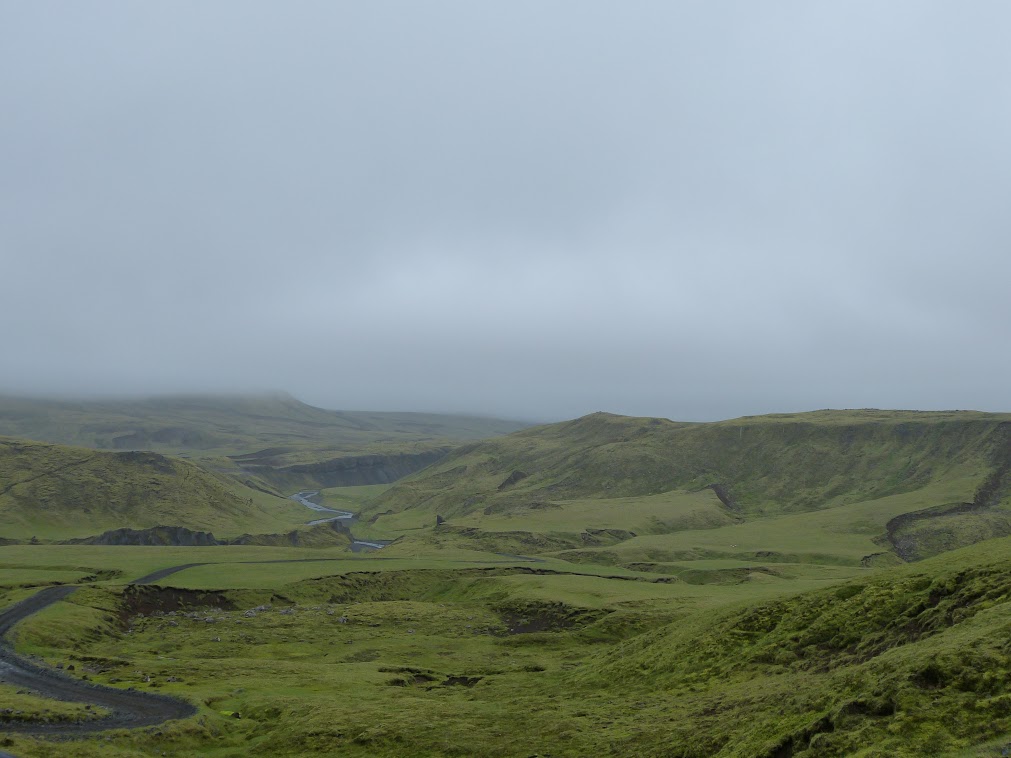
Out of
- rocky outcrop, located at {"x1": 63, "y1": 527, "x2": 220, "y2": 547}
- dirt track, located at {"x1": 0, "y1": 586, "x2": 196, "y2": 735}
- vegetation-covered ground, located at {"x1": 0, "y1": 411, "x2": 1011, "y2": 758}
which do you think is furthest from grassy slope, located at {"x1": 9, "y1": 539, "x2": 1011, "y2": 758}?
rocky outcrop, located at {"x1": 63, "y1": 527, "x2": 220, "y2": 547}

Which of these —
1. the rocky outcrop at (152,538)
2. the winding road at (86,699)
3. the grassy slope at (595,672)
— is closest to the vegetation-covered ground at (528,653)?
the grassy slope at (595,672)

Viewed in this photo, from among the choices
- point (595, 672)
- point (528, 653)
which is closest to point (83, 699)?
point (595, 672)

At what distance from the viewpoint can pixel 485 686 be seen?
60656 millimetres

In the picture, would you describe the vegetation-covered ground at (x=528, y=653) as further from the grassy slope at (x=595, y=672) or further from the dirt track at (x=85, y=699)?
the dirt track at (x=85, y=699)

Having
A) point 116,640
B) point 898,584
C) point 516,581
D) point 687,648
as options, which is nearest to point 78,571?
point 116,640

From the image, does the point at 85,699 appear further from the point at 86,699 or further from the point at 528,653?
the point at 528,653

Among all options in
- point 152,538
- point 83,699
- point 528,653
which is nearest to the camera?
point 83,699

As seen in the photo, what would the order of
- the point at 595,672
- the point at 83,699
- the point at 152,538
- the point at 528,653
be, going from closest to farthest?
1. the point at 83,699
2. the point at 595,672
3. the point at 528,653
4. the point at 152,538

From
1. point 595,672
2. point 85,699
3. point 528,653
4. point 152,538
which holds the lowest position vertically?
point 152,538

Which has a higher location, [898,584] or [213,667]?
[898,584]

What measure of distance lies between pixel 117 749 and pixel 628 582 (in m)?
84.7

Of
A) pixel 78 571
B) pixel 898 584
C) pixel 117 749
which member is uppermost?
pixel 898 584

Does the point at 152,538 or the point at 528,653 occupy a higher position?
the point at 528,653

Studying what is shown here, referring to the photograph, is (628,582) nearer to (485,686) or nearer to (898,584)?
(485,686)
